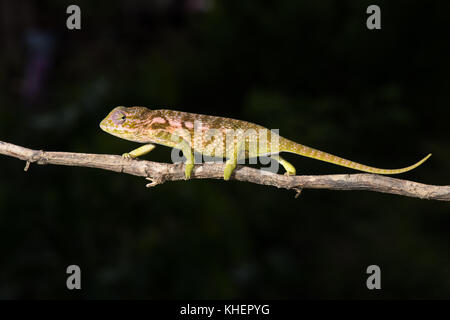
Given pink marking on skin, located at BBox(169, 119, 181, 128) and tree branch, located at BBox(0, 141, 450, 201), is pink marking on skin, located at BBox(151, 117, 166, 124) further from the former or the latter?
tree branch, located at BBox(0, 141, 450, 201)

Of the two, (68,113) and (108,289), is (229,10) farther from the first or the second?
(108,289)

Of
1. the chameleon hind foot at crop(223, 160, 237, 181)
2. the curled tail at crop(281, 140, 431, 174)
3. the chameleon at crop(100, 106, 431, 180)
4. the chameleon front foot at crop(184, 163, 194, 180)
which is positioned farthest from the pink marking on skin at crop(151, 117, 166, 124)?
the curled tail at crop(281, 140, 431, 174)

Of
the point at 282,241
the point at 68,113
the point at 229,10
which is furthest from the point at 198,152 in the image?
the point at 68,113

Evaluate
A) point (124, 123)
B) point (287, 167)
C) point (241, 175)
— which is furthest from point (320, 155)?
point (124, 123)

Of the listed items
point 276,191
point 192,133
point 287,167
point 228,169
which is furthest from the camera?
point 276,191

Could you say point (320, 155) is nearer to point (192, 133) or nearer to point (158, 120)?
point (192, 133)

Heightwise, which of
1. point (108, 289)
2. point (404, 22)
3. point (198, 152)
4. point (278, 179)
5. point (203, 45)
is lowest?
point (108, 289)
